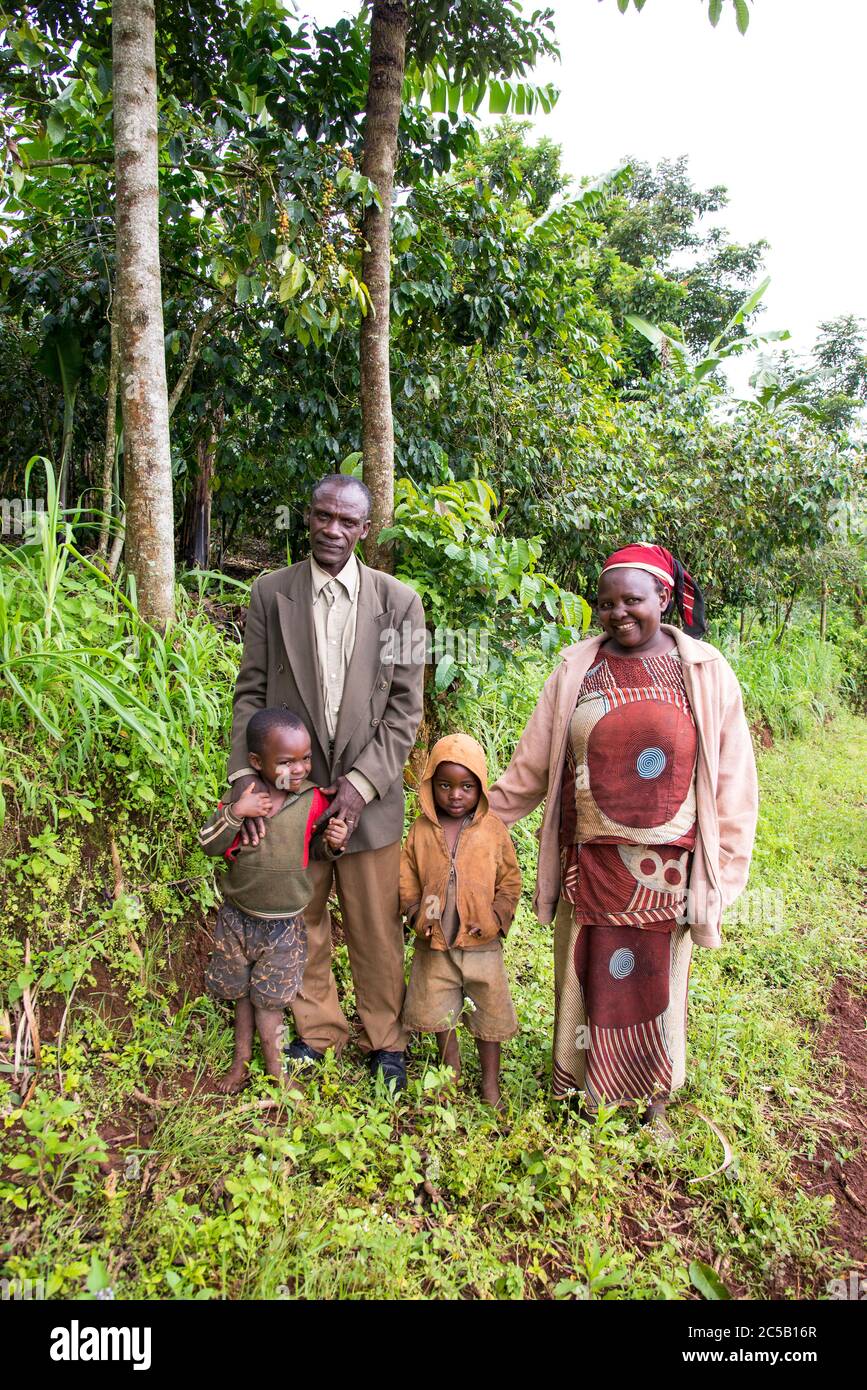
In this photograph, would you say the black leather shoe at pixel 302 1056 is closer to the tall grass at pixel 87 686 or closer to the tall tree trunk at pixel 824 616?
the tall grass at pixel 87 686

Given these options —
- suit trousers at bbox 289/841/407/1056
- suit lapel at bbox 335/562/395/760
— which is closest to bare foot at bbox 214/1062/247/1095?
suit trousers at bbox 289/841/407/1056

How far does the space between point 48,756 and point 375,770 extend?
115 cm

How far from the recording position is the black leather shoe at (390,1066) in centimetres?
281

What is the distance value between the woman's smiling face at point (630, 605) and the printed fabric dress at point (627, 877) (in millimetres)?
102

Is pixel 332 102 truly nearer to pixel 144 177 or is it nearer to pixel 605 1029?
pixel 144 177

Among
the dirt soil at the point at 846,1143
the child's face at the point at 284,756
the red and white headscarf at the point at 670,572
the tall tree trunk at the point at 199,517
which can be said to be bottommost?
the dirt soil at the point at 846,1143

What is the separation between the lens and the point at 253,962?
2.64 meters

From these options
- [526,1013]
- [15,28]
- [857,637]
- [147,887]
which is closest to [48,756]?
[147,887]

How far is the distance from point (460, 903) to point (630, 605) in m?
1.10

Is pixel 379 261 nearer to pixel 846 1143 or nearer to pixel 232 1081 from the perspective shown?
pixel 232 1081

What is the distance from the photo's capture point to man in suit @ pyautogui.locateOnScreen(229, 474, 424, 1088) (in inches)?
105

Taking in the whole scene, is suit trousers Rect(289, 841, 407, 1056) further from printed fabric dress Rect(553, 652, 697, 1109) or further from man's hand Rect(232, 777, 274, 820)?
printed fabric dress Rect(553, 652, 697, 1109)

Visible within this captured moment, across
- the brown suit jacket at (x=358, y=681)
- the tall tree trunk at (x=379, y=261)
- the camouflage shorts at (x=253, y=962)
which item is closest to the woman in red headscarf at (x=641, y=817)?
the brown suit jacket at (x=358, y=681)

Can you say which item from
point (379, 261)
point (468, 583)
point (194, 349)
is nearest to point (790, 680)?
point (468, 583)
